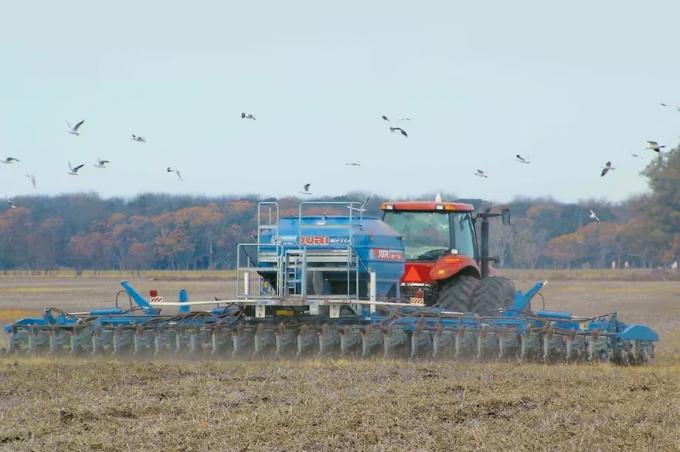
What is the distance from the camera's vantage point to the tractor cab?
19.1m

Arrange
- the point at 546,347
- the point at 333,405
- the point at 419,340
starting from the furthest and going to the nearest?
the point at 419,340, the point at 546,347, the point at 333,405

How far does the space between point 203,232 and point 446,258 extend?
A: 84.0 m

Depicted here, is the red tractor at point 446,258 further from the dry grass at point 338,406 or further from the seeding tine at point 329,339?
the dry grass at point 338,406

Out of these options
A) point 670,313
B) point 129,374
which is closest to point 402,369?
point 129,374

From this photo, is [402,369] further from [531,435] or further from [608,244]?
[608,244]

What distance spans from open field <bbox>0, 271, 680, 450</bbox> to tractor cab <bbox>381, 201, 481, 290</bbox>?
106 inches

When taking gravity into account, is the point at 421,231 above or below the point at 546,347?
above

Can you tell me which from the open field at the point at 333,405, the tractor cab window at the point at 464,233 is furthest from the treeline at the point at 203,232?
the open field at the point at 333,405

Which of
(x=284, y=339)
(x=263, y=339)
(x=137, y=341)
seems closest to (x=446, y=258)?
(x=284, y=339)

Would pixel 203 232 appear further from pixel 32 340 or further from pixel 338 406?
pixel 338 406

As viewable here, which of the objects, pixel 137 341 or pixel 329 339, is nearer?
pixel 329 339

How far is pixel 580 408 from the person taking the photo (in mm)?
11898

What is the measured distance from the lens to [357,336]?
57.2 ft

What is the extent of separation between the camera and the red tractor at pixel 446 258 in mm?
18516
